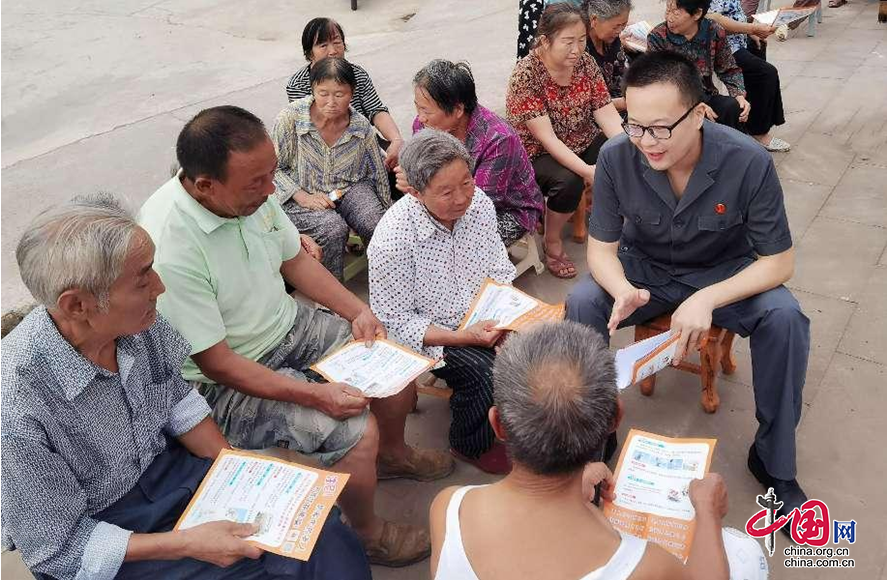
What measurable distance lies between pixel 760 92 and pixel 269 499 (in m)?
4.69

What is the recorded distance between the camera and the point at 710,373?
3.01 metres

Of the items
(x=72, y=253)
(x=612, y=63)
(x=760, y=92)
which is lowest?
(x=760, y=92)

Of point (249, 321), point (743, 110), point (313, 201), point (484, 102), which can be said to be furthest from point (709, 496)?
point (484, 102)

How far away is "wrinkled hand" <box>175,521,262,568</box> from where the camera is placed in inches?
73.4

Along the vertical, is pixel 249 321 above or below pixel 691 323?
above

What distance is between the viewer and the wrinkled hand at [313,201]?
3.85 meters

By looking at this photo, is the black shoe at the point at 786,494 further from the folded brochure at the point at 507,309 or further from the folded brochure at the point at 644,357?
the folded brochure at the point at 507,309

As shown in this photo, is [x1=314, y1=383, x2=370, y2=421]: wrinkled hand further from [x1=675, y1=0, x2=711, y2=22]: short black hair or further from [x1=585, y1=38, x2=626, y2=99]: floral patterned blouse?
[x1=675, y1=0, x2=711, y2=22]: short black hair

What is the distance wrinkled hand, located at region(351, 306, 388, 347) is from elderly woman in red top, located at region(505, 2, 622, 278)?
1.67 metres

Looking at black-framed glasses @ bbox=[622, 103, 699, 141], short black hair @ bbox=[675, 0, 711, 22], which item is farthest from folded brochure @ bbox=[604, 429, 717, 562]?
short black hair @ bbox=[675, 0, 711, 22]

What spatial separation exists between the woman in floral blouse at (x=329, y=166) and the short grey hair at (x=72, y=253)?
1.98 m

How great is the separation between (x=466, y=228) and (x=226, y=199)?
100cm

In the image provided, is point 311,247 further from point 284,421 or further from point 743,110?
point 743,110

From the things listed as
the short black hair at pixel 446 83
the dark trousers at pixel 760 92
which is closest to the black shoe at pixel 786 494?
the short black hair at pixel 446 83
